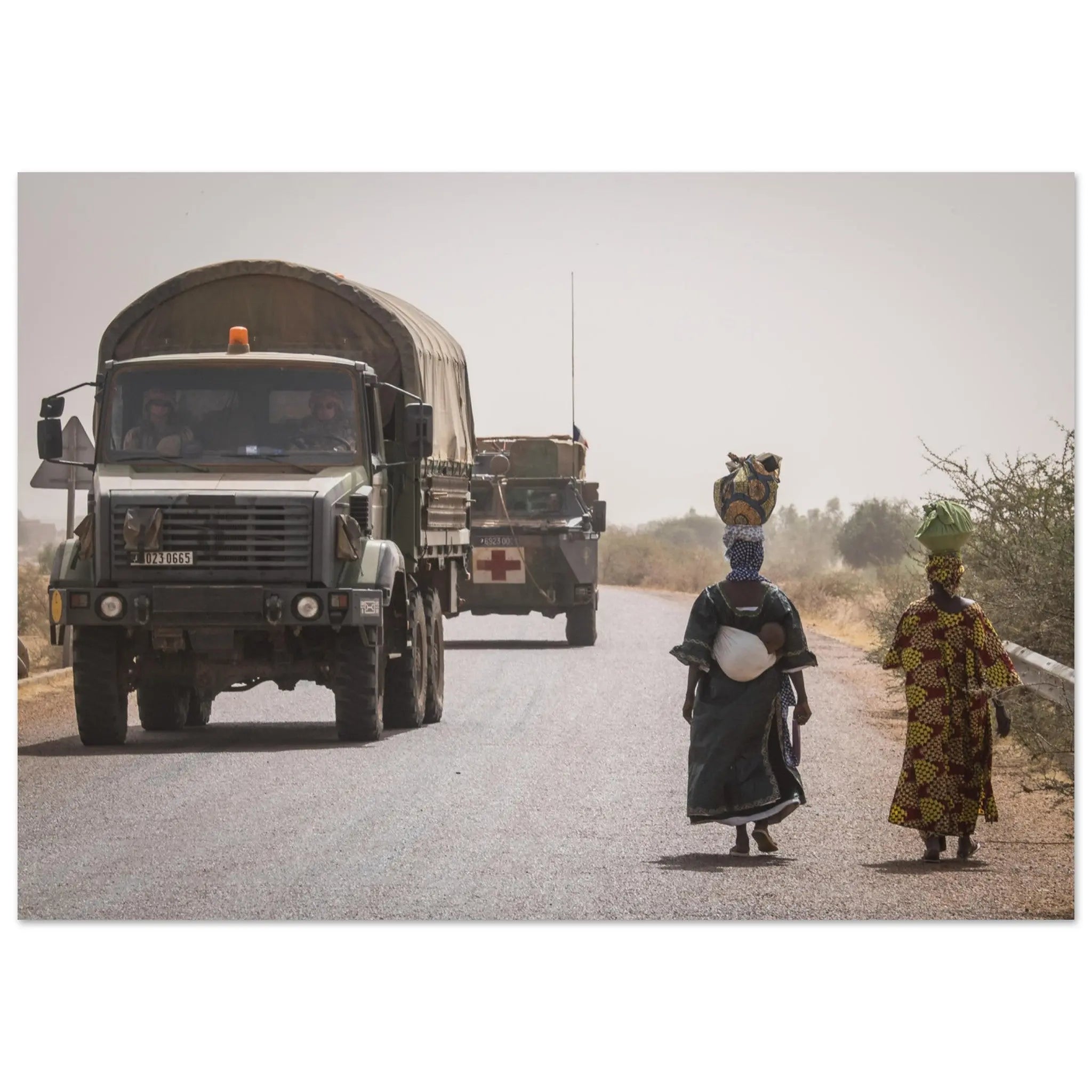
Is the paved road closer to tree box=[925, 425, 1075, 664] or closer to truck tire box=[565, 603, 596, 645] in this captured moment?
tree box=[925, 425, 1075, 664]

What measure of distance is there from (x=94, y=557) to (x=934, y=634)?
648 cm

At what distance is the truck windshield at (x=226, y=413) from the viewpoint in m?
13.7

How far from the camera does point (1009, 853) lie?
9.78 m

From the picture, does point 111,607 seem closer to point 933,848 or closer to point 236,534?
point 236,534

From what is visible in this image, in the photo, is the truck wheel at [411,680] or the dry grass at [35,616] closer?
the truck wheel at [411,680]

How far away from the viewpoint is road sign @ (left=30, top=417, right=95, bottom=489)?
47.3ft

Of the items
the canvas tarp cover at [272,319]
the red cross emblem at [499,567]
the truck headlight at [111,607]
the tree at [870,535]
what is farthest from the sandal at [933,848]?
the tree at [870,535]

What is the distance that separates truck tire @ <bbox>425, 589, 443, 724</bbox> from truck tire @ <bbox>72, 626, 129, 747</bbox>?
2.68 m

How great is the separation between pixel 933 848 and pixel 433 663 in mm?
7251

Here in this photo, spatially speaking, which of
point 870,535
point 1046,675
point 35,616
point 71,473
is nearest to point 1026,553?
point 1046,675

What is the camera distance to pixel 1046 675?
11906 millimetres

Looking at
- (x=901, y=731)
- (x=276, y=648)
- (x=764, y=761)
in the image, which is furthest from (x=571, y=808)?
(x=901, y=731)

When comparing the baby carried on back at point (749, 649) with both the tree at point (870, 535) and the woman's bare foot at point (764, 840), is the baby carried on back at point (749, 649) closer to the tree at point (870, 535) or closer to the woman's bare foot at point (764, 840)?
the woman's bare foot at point (764, 840)

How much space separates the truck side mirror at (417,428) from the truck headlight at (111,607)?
2238 mm
